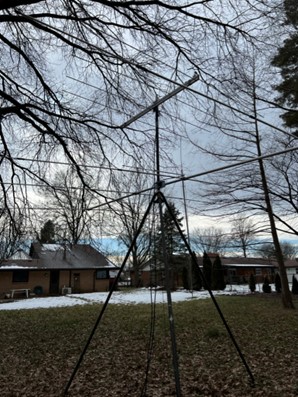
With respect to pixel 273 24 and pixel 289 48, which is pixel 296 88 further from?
pixel 273 24

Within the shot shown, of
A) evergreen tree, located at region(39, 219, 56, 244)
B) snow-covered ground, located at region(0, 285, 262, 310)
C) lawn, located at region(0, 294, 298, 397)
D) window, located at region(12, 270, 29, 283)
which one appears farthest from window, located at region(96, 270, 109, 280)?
evergreen tree, located at region(39, 219, 56, 244)

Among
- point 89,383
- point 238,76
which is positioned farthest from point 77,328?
point 238,76

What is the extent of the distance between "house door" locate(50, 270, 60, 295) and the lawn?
54.7 feet

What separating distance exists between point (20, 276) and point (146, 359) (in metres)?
21.0

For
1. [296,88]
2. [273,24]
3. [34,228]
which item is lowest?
[34,228]

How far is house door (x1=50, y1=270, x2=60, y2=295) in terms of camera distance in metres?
25.3

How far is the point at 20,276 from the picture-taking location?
2427 centimetres

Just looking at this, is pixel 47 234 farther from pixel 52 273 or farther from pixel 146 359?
pixel 52 273

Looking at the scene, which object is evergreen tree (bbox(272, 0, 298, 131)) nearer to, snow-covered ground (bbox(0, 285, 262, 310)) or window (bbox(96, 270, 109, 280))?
snow-covered ground (bbox(0, 285, 262, 310))

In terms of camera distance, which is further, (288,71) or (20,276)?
(20,276)

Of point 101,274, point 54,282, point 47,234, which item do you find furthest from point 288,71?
point 101,274

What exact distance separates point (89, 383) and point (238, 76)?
200 inches

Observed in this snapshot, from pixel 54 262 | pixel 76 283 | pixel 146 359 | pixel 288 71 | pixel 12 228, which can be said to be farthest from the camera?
pixel 76 283

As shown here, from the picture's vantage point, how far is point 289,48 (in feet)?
26.5
